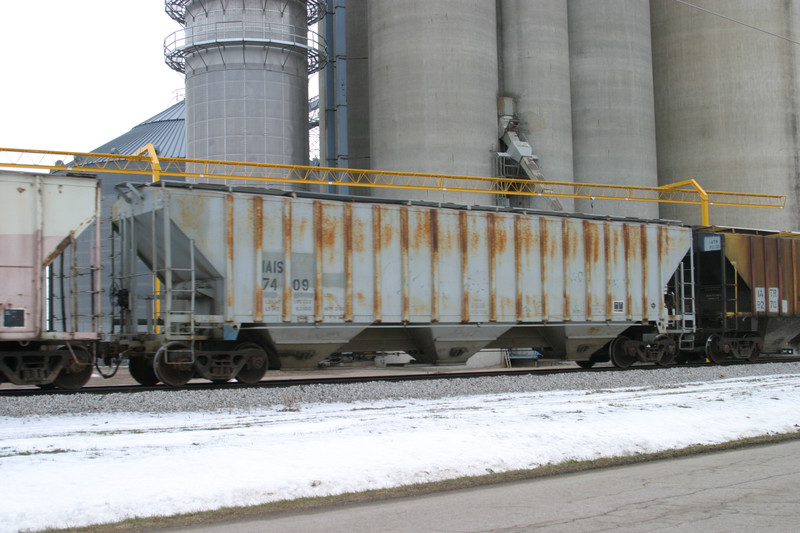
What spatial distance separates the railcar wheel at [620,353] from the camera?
21.0 meters

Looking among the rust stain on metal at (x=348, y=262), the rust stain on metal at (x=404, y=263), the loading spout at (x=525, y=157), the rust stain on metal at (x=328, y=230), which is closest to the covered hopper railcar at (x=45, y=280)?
the rust stain on metal at (x=328, y=230)

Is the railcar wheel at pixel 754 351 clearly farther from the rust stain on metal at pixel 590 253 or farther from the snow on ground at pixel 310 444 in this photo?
the snow on ground at pixel 310 444

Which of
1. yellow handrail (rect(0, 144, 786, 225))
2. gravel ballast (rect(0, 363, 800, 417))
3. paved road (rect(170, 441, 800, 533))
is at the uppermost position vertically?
yellow handrail (rect(0, 144, 786, 225))

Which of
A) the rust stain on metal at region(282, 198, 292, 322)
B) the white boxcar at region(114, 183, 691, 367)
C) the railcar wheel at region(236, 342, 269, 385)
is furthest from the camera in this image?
the rust stain on metal at region(282, 198, 292, 322)

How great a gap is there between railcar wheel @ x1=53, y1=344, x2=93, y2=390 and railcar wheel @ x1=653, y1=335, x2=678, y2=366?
47.9 ft

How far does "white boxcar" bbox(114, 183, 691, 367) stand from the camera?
612 inches

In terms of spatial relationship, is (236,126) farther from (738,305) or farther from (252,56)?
(738,305)

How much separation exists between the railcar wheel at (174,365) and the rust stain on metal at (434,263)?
5.61 m

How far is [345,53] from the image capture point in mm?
46750

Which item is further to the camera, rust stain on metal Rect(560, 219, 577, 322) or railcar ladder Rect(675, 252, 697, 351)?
railcar ladder Rect(675, 252, 697, 351)

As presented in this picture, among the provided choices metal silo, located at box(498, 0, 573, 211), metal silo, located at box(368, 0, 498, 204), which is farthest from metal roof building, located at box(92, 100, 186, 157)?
metal silo, located at box(498, 0, 573, 211)

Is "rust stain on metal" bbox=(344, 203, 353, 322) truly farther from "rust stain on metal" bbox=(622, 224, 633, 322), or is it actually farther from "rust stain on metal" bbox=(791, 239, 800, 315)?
"rust stain on metal" bbox=(791, 239, 800, 315)

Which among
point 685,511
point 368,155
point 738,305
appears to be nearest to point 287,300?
point 685,511

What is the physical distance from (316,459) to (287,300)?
8.46m
